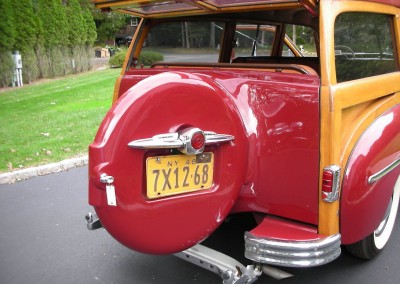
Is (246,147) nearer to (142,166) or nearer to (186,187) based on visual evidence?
(186,187)

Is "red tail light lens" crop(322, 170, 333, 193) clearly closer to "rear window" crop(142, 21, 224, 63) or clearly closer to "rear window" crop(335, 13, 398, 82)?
"rear window" crop(335, 13, 398, 82)

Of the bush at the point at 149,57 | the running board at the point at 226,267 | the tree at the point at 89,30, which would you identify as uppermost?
the tree at the point at 89,30

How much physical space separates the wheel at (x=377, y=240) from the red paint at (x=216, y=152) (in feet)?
2.67

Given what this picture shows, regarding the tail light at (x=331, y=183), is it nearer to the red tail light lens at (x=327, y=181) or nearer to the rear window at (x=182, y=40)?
the red tail light lens at (x=327, y=181)

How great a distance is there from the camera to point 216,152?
7.83 feet

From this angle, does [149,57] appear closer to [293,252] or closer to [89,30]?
[293,252]

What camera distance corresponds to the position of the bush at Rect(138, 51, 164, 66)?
371cm

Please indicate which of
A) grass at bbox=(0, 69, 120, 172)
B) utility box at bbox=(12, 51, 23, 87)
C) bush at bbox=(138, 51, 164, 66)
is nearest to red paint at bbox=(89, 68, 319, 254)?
bush at bbox=(138, 51, 164, 66)

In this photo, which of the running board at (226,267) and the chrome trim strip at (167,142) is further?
the running board at (226,267)

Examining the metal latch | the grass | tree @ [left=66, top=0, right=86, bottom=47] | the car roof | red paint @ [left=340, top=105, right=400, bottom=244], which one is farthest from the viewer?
tree @ [left=66, top=0, right=86, bottom=47]

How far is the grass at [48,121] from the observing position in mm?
5898

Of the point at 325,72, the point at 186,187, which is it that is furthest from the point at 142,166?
the point at 325,72

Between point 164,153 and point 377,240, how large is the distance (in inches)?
77.3

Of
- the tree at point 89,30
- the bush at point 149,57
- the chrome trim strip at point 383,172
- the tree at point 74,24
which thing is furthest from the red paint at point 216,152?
the tree at point 89,30
